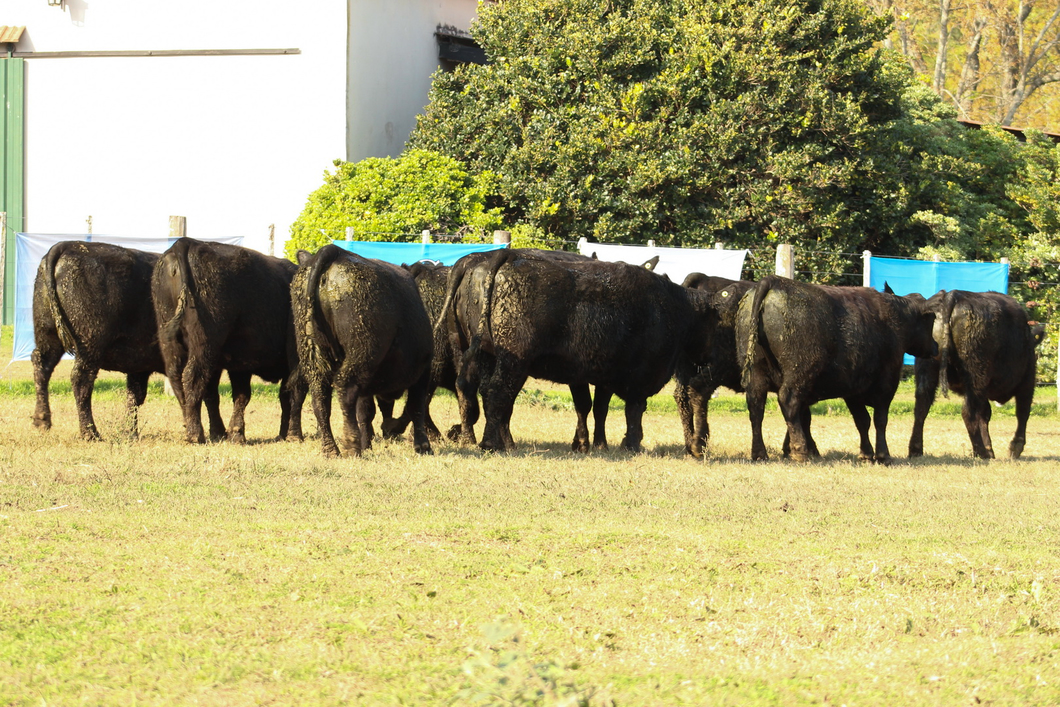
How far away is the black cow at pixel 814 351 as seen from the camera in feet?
35.8

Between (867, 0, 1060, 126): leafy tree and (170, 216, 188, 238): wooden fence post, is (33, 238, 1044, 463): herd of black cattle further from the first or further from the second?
(867, 0, 1060, 126): leafy tree

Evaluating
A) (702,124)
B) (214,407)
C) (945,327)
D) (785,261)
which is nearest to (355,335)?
(214,407)

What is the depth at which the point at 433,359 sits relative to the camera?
427 inches

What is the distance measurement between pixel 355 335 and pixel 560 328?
2.06 m

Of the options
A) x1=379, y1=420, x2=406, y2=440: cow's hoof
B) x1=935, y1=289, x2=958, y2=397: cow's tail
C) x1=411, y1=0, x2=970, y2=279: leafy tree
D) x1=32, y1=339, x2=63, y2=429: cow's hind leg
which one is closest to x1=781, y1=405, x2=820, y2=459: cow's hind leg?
x1=935, y1=289, x2=958, y2=397: cow's tail

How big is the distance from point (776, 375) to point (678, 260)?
4823mm

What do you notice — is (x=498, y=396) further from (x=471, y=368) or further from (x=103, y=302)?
(x=103, y=302)

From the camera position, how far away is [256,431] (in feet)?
39.5

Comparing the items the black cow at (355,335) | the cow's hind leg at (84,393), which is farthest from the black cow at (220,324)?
the black cow at (355,335)

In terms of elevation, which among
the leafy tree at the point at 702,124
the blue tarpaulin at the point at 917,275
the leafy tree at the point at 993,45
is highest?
the leafy tree at the point at 993,45

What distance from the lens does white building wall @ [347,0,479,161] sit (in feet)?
72.2

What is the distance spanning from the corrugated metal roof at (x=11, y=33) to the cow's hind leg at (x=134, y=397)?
45.7ft

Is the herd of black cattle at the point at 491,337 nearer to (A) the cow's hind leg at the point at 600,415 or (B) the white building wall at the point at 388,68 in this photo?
(A) the cow's hind leg at the point at 600,415

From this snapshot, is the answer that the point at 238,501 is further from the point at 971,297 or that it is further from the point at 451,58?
the point at 451,58
